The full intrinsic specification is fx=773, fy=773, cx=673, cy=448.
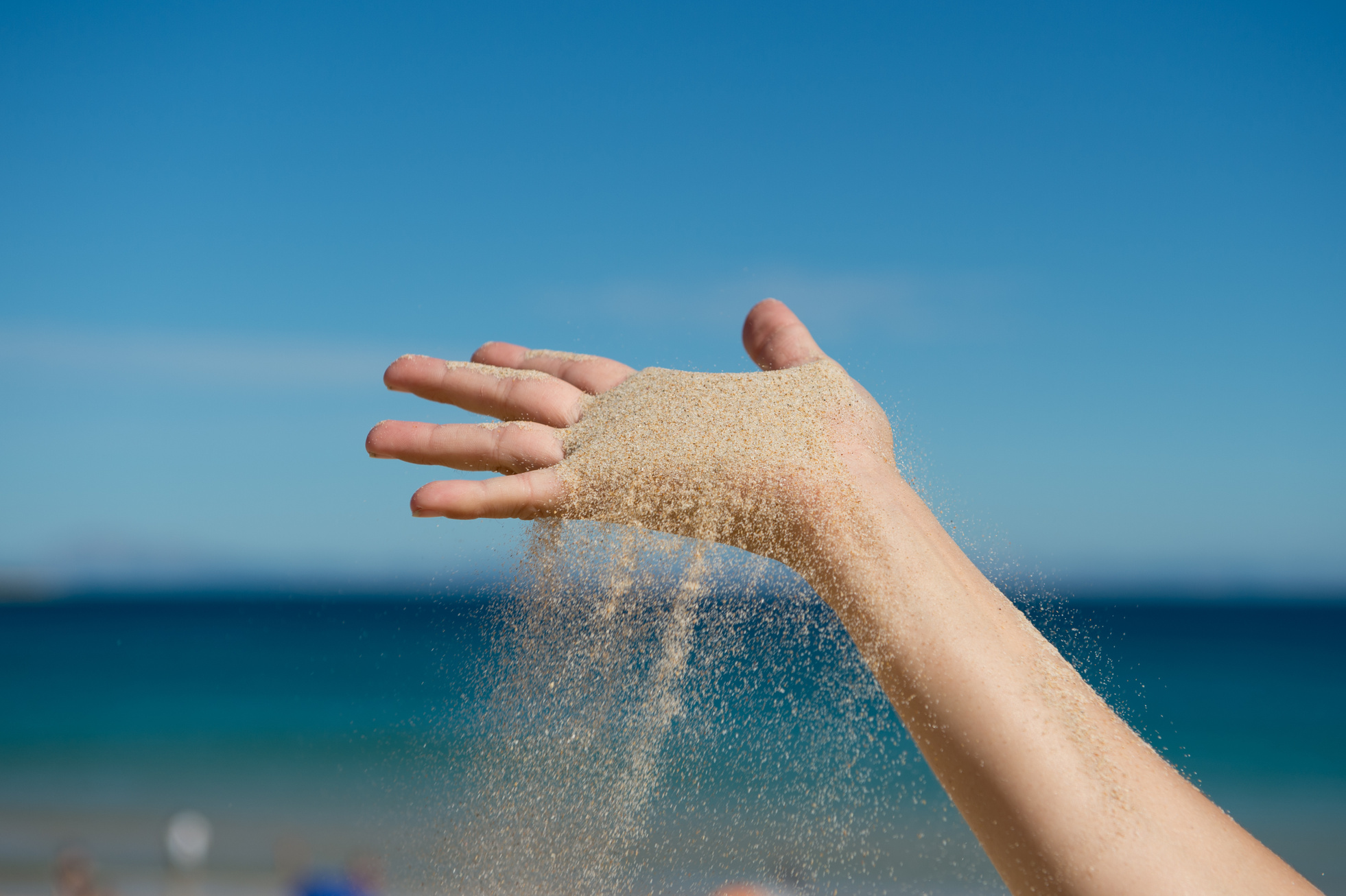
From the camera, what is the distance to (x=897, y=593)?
45.9 inches

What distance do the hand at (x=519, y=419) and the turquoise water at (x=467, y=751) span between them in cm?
34

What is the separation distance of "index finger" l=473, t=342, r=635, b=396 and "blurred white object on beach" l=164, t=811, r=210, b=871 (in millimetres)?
10223

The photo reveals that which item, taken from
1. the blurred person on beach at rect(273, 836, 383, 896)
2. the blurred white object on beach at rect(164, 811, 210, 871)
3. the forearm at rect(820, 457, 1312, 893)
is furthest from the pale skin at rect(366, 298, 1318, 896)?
the blurred white object on beach at rect(164, 811, 210, 871)

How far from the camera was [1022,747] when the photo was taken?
998 mm

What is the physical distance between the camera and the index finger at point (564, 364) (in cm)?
174

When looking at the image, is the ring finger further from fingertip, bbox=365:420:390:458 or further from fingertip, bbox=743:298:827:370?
fingertip, bbox=743:298:827:370

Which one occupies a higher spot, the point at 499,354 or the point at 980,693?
the point at 499,354

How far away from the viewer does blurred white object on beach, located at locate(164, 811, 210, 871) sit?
9207 millimetres

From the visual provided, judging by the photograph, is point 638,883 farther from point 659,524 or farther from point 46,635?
point 46,635

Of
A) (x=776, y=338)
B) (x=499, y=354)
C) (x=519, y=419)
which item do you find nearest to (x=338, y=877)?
(x=499, y=354)

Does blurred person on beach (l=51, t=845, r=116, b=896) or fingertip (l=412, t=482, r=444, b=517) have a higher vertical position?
fingertip (l=412, t=482, r=444, b=517)

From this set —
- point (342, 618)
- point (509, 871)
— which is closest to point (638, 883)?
point (509, 871)

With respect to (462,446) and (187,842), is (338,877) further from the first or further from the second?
(462,446)

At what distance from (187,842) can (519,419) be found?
36.2 feet
